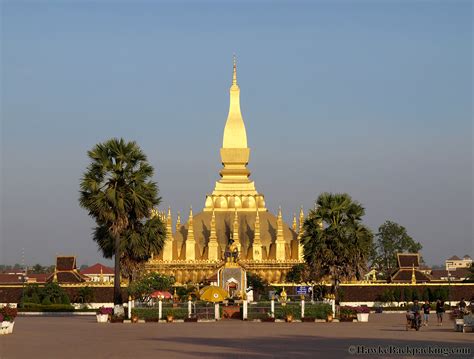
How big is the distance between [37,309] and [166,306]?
1688 centimetres

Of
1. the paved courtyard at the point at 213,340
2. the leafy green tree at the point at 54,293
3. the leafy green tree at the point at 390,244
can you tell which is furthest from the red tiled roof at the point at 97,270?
the paved courtyard at the point at 213,340

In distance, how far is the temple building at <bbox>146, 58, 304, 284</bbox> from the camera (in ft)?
346

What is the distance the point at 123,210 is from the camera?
59.2 m

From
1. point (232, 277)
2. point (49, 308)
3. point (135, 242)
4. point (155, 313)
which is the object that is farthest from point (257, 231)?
point (155, 313)

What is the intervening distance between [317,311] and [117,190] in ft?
Result: 36.6

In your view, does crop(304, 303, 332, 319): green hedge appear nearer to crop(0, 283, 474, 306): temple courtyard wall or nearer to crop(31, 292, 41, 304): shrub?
crop(31, 292, 41, 304): shrub

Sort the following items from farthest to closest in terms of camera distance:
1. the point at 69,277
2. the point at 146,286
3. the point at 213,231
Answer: the point at 213,231, the point at 69,277, the point at 146,286

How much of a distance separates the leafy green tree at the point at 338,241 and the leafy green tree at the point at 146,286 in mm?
9865

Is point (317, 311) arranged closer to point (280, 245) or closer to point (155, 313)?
point (155, 313)

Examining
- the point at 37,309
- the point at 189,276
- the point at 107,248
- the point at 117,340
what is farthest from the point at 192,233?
the point at 117,340

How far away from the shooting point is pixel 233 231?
361 feet

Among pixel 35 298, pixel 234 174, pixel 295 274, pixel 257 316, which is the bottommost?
pixel 257 316

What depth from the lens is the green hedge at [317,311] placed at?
2259 inches

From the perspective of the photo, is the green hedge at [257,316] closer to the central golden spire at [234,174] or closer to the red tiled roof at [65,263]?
the red tiled roof at [65,263]
